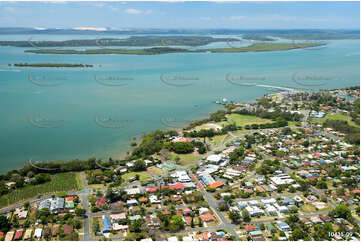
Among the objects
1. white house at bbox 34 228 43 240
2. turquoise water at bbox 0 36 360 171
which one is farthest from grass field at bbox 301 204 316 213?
turquoise water at bbox 0 36 360 171

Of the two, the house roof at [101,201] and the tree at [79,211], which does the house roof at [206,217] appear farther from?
the tree at [79,211]

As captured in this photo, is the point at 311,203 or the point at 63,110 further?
the point at 63,110

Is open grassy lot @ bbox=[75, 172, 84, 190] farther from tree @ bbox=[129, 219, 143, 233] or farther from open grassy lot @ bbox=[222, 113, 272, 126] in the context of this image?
open grassy lot @ bbox=[222, 113, 272, 126]

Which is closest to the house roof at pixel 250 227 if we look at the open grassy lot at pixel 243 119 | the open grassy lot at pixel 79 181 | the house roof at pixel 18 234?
the open grassy lot at pixel 79 181

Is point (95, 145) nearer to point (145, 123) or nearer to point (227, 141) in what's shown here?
point (145, 123)

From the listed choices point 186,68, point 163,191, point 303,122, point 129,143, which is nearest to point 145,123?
point 129,143

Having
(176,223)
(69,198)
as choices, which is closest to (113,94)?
(69,198)

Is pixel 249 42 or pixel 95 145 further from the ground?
pixel 249 42
